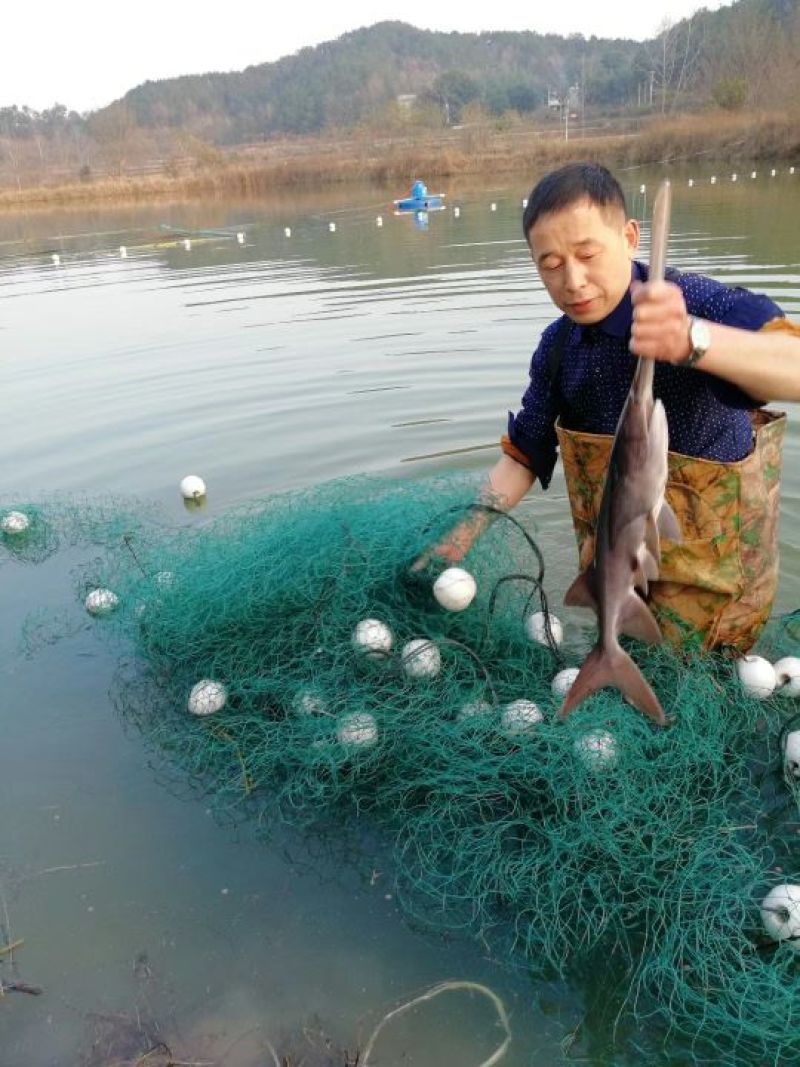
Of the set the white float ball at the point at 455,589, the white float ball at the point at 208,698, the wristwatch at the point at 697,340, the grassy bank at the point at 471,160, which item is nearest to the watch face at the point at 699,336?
the wristwatch at the point at 697,340

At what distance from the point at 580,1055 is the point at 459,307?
11.9m

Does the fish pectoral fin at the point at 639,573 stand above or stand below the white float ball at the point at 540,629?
above

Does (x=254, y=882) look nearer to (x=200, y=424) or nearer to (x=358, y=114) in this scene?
(x=200, y=424)

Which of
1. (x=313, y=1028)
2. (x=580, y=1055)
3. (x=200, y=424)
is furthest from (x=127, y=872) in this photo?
(x=200, y=424)

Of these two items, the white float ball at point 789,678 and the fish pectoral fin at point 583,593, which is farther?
the white float ball at point 789,678

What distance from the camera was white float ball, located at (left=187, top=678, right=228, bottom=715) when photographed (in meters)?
3.72

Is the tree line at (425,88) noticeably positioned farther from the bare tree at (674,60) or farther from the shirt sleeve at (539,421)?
the shirt sleeve at (539,421)

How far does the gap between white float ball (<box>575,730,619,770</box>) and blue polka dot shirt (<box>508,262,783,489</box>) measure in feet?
3.86

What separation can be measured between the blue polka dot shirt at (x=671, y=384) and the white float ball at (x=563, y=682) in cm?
100

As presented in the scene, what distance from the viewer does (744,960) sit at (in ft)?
7.80

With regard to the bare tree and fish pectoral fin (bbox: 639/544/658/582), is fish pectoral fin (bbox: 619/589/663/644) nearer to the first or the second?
fish pectoral fin (bbox: 639/544/658/582)

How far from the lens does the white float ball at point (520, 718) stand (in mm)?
3038

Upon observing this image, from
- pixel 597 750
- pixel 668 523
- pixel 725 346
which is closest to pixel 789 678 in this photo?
pixel 597 750

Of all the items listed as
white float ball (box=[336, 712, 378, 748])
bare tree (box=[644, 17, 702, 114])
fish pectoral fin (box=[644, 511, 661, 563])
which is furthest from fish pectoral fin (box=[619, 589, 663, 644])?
bare tree (box=[644, 17, 702, 114])
